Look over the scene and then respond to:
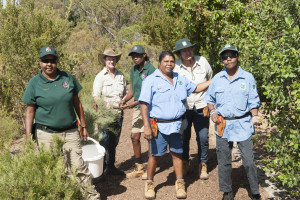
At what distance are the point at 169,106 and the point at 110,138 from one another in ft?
4.88

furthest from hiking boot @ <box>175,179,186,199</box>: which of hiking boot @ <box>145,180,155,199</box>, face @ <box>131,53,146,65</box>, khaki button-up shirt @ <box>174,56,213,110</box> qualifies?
face @ <box>131,53,146,65</box>

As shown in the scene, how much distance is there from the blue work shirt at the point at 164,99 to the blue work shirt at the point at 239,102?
57 centimetres

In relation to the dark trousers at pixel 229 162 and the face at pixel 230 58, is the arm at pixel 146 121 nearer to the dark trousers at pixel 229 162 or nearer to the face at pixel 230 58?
the dark trousers at pixel 229 162

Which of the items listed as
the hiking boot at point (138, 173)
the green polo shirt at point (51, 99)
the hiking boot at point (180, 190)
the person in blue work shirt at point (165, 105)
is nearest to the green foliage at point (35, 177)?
the green polo shirt at point (51, 99)

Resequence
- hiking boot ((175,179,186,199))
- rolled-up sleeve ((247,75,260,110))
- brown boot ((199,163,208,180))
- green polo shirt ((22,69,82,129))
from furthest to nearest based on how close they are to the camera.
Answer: brown boot ((199,163,208,180))
hiking boot ((175,179,186,199))
rolled-up sleeve ((247,75,260,110))
green polo shirt ((22,69,82,129))

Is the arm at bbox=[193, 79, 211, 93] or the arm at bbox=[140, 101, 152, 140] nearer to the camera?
the arm at bbox=[140, 101, 152, 140]

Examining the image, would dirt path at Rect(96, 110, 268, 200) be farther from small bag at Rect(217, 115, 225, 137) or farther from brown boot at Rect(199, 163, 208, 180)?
small bag at Rect(217, 115, 225, 137)

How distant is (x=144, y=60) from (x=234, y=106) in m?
1.83

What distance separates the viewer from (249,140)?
3.63 metres

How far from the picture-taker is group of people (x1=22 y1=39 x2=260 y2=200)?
3.53m

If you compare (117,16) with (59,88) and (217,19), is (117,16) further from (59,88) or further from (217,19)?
(59,88)

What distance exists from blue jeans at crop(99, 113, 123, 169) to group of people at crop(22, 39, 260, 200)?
5 cm

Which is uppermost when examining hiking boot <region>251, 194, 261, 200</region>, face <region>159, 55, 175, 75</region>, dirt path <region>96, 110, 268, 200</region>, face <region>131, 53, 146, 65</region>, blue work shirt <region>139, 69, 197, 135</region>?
face <region>131, 53, 146, 65</region>

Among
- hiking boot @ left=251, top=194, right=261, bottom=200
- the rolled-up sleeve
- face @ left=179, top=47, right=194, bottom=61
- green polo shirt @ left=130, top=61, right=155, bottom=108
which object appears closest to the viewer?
the rolled-up sleeve
